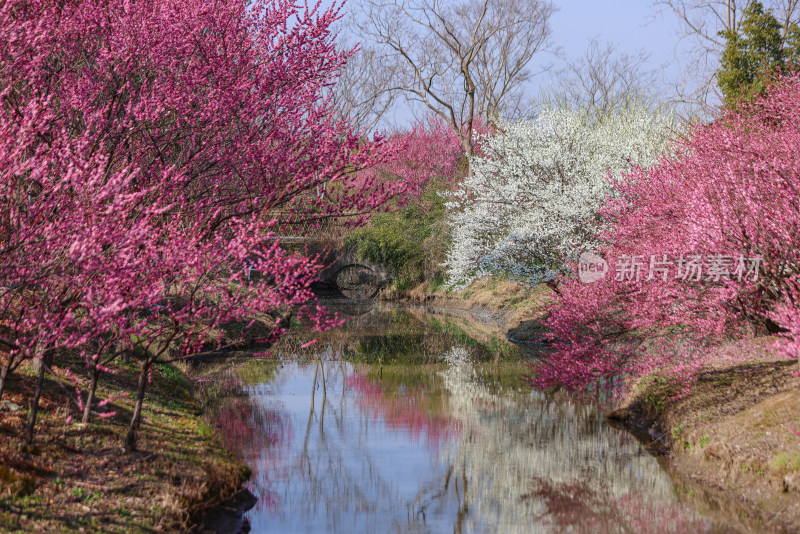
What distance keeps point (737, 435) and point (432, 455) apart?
4835 millimetres

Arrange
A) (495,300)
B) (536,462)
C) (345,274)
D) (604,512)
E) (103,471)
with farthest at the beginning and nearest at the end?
1. (345,274)
2. (495,300)
3. (536,462)
4. (604,512)
5. (103,471)

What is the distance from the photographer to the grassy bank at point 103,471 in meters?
7.25

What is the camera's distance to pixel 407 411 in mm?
16031

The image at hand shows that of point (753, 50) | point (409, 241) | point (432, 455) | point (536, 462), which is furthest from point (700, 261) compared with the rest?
point (409, 241)

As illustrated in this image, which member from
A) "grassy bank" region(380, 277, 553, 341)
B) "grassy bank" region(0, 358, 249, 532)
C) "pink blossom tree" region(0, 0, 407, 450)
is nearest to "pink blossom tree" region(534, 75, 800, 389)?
"pink blossom tree" region(0, 0, 407, 450)

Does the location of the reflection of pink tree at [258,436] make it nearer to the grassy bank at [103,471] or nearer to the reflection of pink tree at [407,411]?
the grassy bank at [103,471]

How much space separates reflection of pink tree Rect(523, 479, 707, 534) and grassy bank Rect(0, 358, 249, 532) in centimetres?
437

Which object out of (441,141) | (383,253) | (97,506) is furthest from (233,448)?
(441,141)

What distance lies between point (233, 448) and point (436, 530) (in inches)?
170

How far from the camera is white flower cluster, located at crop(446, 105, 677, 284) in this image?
22.4 m

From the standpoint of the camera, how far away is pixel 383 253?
138 ft

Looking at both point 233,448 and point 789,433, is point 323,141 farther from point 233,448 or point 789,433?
point 789,433

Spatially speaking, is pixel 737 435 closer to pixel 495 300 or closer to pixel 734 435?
pixel 734 435

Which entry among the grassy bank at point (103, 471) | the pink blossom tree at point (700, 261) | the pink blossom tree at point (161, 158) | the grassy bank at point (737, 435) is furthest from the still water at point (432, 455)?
the pink blossom tree at point (161, 158)
